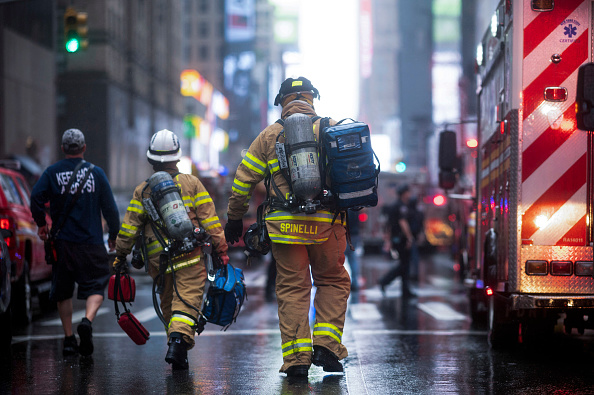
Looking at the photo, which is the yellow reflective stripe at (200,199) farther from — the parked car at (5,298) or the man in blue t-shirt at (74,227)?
the parked car at (5,298)

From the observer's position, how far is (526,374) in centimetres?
660

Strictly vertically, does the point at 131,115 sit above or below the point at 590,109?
above

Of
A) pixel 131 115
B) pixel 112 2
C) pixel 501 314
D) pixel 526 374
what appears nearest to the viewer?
pixel 526 374

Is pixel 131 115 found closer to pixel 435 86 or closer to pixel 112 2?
pixel 112 2

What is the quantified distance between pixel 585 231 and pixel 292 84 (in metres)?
2.59

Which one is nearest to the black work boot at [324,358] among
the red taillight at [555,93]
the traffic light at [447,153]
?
the red taillight at [555,93]

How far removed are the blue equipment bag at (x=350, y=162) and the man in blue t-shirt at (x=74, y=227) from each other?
2.54m

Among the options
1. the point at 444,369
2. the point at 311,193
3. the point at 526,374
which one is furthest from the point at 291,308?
the point at 526,374

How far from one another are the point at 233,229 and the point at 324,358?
1.19 m

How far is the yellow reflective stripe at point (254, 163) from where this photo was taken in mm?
6465

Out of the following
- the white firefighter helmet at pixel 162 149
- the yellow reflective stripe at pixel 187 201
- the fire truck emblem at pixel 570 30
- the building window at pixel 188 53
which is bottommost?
the yellow reflective stripe at pixel 187 201

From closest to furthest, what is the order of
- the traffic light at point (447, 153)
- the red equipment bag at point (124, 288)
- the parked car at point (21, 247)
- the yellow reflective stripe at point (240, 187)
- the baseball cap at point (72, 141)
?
the yellow reflective stripe at point (240, 187)
the red equipment bag at point (124, 288)
the baseball cap at point (72, 141)
the parked car at point (21, 247)
the traffic light at point (447, 153)

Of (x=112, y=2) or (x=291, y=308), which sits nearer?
(x=291, y=308)

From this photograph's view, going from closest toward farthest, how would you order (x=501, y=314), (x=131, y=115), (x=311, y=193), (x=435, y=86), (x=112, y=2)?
1. (x=311, y=193)
2. (x=501, y=314)
3. (x=112, y=2)
4. (x=131, y=115)
5. (x=435, y=86)
